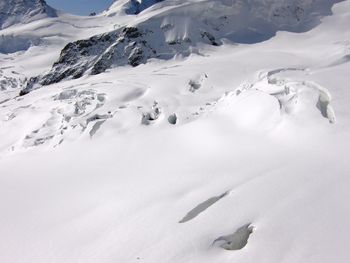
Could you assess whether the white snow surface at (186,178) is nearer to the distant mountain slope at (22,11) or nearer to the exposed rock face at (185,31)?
the exposed rock face at (185,31)

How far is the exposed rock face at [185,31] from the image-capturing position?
45469 millimetres

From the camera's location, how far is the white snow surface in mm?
8484

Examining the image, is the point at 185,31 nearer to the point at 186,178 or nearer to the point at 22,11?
the point at 186,178

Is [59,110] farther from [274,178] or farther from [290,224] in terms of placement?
[290,224]

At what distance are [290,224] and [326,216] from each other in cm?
67

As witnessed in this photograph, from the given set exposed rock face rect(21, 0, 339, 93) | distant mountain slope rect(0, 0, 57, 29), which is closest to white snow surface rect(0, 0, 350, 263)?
exposed rock face rect(21, 0, 339, 93)

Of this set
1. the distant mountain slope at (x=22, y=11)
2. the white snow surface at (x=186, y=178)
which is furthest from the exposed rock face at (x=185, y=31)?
the distant mountain slope at (x=22, y=11)

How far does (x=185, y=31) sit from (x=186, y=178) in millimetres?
38396

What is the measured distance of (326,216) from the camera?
8.35m

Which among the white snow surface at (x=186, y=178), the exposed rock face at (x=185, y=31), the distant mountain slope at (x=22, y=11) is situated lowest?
the distant mountain slope at (x=22, y=11)

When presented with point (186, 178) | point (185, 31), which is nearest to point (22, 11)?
point (185, 31)

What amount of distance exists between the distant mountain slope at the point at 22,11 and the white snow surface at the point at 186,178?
11616 cm

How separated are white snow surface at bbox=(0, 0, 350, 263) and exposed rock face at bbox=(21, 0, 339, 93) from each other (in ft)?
74.8

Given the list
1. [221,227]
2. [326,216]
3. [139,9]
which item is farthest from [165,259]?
[139,9]
